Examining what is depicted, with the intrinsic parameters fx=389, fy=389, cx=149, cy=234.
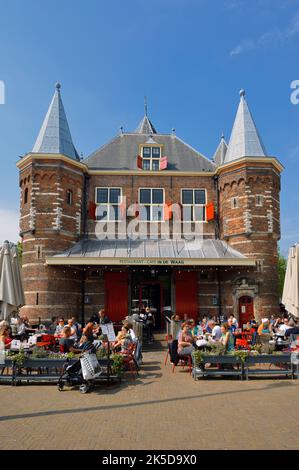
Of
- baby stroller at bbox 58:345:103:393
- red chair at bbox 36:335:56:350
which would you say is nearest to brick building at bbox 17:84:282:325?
red chair at bbox 36:335:56:350

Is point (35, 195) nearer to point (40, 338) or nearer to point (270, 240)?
point (40, 338)

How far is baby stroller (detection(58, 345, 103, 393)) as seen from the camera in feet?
27.6

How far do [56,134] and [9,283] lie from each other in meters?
11.8

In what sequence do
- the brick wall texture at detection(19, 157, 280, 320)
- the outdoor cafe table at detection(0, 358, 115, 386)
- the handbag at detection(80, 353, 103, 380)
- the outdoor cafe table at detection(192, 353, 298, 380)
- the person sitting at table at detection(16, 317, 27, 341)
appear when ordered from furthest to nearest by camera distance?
1. the brick wall texture at detection(19, 157, 280, 320)
2. the person sitting at table at detection(16, 317, 27, 341)
3. the outdoor cafe table at detection(192, 353, 298, 380)
4. the outdoor cafe table at detection(0, 358, 115, 386)
5. the handbag at detection(80, 353, 103, 380)

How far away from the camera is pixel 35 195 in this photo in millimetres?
20156

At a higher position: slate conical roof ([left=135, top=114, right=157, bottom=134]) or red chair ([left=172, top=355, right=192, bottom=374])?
slate conical roof ([left=135, top=114, right=157, bottom=134])

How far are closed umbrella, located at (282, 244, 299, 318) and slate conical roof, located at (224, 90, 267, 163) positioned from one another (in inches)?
376

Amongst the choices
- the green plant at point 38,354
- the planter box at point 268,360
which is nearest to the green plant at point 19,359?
the green plant at point 38,354

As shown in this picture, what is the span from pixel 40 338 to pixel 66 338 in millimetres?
1849

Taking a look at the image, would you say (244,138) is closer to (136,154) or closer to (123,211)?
(136,154)

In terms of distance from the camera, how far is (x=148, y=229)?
22094mm

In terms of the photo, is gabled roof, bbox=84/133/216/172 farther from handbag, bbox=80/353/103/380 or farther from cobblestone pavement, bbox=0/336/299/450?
cobblestone pavement, bbox=0/336/299/450

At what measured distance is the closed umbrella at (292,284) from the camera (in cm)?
1198
